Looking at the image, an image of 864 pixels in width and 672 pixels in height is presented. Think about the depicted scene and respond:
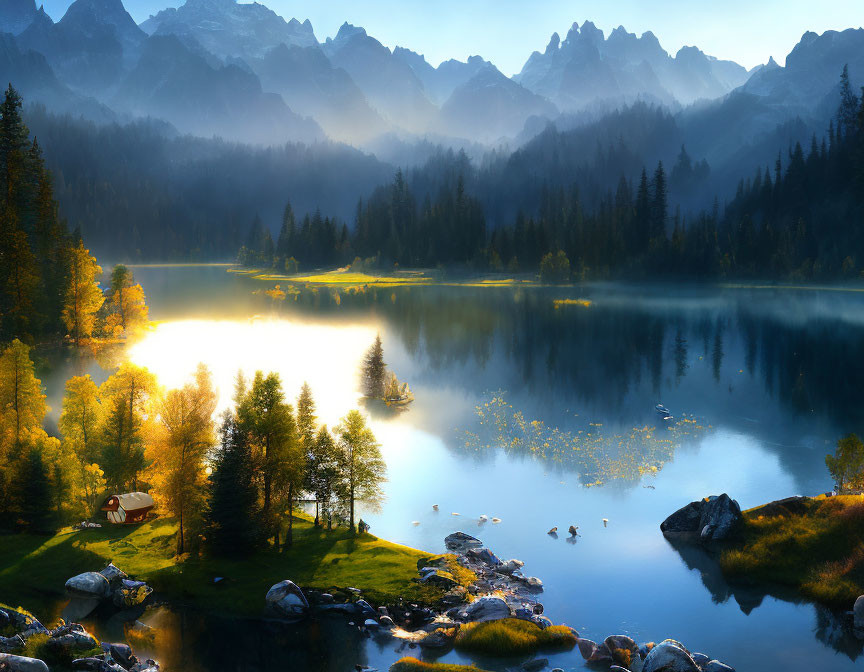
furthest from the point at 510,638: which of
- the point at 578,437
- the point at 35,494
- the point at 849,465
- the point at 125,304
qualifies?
the point at 125,304

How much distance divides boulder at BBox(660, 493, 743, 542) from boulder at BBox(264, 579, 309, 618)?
995 inches

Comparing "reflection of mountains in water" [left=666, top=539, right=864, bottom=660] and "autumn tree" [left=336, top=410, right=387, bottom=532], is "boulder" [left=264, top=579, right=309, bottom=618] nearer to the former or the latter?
"autumn tree" [left=336, top=410, right=387, bottom=532]

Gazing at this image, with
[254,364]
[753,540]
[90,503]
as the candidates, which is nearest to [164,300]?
[254,364]

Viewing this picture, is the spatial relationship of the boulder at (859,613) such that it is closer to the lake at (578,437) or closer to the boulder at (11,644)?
the lake at (578,437)

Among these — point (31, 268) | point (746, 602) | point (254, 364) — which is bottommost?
point (746, 602)

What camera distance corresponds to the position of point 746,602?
3494cm

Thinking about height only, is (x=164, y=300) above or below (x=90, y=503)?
above

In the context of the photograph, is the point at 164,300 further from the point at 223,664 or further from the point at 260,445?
the point at 223,664

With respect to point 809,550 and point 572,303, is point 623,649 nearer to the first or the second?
point 809,550

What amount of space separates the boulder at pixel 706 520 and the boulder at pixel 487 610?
16.9 metres

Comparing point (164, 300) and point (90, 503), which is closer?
point (90, 503)

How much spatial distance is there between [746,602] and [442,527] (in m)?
19.3

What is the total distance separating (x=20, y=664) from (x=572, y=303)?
16700 centimetres

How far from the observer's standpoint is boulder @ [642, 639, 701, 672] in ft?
87.3
